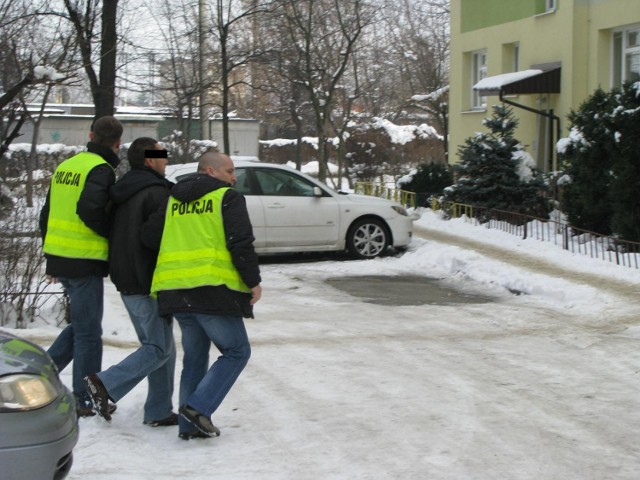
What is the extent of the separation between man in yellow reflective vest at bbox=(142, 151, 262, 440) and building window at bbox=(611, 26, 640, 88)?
13.6 m

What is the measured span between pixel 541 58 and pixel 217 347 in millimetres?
16065

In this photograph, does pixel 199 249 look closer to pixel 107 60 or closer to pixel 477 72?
pixel 107 60

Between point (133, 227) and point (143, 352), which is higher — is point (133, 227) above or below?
above

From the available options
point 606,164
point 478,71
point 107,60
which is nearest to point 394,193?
point 478,71

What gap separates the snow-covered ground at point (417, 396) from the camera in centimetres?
516

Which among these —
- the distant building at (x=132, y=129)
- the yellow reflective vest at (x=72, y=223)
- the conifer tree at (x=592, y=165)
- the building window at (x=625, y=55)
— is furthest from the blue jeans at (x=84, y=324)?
the distant building at (x=132, y=129)

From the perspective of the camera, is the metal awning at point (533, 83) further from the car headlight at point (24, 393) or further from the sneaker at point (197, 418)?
the car headlight at point (24, 393)

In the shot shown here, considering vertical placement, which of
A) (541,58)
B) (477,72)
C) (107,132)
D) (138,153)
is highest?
(477,72)

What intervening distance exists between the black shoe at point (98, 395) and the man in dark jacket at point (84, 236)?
0.35 meters

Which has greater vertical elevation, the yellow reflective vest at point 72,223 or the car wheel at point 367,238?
the yellow reflective vest at point 72,223

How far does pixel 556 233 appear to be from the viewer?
14.2 meters

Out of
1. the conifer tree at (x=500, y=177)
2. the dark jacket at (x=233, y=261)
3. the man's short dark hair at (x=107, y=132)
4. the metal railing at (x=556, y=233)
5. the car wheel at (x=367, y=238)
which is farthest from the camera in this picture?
the conifer tree at (x=500, y=177)

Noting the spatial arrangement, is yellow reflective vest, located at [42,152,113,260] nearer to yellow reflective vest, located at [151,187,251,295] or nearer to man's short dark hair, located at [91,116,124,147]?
man's short dark hair, located at [91,116,124,147]

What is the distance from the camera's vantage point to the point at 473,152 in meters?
16.8
